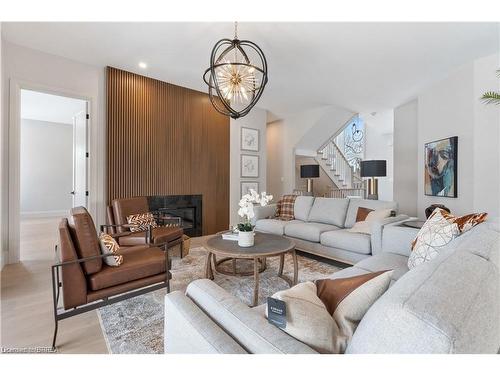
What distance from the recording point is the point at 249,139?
5.84 m

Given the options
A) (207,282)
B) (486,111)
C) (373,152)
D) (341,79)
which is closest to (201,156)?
(341,79)

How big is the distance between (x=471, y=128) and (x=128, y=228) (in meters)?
4.92

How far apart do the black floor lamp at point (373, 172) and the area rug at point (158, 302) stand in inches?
75.9

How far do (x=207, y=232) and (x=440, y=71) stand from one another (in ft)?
15.8

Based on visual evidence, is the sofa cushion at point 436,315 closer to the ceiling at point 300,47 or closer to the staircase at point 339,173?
the ceiling at point 300,47

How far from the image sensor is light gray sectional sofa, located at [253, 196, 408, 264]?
291 cm

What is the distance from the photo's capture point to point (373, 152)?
8.85 meters

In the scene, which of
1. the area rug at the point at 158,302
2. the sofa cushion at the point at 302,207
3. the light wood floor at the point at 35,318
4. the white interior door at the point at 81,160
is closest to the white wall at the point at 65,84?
the white interior door at the point at 81,160

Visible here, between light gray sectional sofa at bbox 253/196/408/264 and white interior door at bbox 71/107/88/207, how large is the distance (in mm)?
2814

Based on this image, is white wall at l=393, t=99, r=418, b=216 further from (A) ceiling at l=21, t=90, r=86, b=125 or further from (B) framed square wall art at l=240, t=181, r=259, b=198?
(A) ceiling at l=21, t=90, r=86, b=125

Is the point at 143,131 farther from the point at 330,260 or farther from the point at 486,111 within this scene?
the point at 486,111

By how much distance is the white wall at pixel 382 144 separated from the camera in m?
7.10

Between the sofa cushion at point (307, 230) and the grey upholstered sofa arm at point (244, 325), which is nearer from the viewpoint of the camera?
the grey upholstered sofa arm at point (244, 325)

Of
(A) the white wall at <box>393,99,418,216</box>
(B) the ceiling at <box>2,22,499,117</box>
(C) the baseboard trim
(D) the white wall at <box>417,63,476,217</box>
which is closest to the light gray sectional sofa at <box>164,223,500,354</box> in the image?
(B) the ceiling at <box>2,22,499,117</box>
